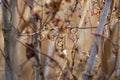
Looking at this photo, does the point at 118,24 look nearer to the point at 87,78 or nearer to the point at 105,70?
the point at 105,70

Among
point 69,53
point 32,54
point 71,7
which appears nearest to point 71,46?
point 69,53

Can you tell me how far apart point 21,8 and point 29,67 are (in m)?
0.33

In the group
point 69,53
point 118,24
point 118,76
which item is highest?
point 118,24

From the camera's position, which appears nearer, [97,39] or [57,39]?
[97,39]

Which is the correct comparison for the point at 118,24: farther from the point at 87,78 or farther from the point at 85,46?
the point at 87,78

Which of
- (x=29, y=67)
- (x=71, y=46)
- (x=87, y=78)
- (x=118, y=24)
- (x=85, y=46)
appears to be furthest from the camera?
(x=85, y=46)

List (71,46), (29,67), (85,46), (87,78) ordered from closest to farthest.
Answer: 1. (87,78)
2. (29,67)
3. (71,46)
4. (85,46)

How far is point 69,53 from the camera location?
5.27 ft

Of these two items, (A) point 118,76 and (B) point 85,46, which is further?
(B) point 85,46

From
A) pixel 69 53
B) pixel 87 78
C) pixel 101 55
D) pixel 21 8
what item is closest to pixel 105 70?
pixel 101 55

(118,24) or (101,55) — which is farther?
(118,24)

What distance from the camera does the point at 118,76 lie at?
62.5 inches

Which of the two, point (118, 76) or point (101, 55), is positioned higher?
point (101, 55)

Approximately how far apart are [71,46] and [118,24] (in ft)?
0.94
